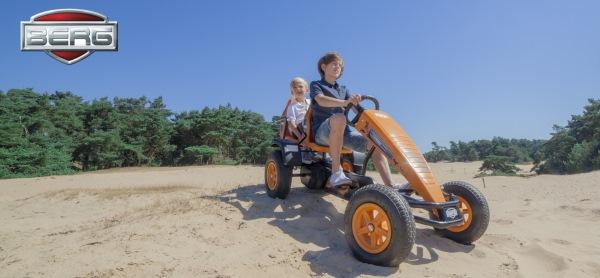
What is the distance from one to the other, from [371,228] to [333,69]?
A: 1.91 metres

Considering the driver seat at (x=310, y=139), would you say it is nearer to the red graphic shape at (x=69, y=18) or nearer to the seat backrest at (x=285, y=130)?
the seat backrest at (x=285, y=130)

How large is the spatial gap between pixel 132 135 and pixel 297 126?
15442 millimetres

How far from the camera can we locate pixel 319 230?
3.52 metres

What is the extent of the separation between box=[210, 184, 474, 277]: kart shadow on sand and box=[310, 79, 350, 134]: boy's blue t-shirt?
859 millimetres

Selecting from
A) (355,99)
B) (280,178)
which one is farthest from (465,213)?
(280,178)

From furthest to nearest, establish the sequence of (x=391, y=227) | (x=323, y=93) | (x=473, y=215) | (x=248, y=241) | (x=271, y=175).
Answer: (x=271, y=175) < (x=323, y=93) < (x=473, y=215) < (x=248, y=241) < (x=391, y=227)

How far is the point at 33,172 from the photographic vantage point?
1164 cm

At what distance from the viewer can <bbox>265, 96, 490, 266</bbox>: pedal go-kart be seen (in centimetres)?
266

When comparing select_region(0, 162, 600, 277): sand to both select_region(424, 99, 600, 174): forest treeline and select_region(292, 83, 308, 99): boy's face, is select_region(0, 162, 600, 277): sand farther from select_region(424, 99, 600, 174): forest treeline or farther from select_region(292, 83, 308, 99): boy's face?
select_region(424, 99, 600, 174): forest treeline

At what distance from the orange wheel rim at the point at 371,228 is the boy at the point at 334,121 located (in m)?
0.69

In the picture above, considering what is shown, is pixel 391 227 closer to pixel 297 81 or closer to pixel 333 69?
pixel 333 69

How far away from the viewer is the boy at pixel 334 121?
3623 mm

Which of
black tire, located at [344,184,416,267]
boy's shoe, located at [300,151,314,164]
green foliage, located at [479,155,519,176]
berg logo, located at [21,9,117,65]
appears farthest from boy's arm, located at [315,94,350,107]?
green foliage, located at [479,155,519,176]

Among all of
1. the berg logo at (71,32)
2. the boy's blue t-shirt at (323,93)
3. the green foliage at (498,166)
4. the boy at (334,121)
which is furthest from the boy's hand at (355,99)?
the green foliage at (498,166)
